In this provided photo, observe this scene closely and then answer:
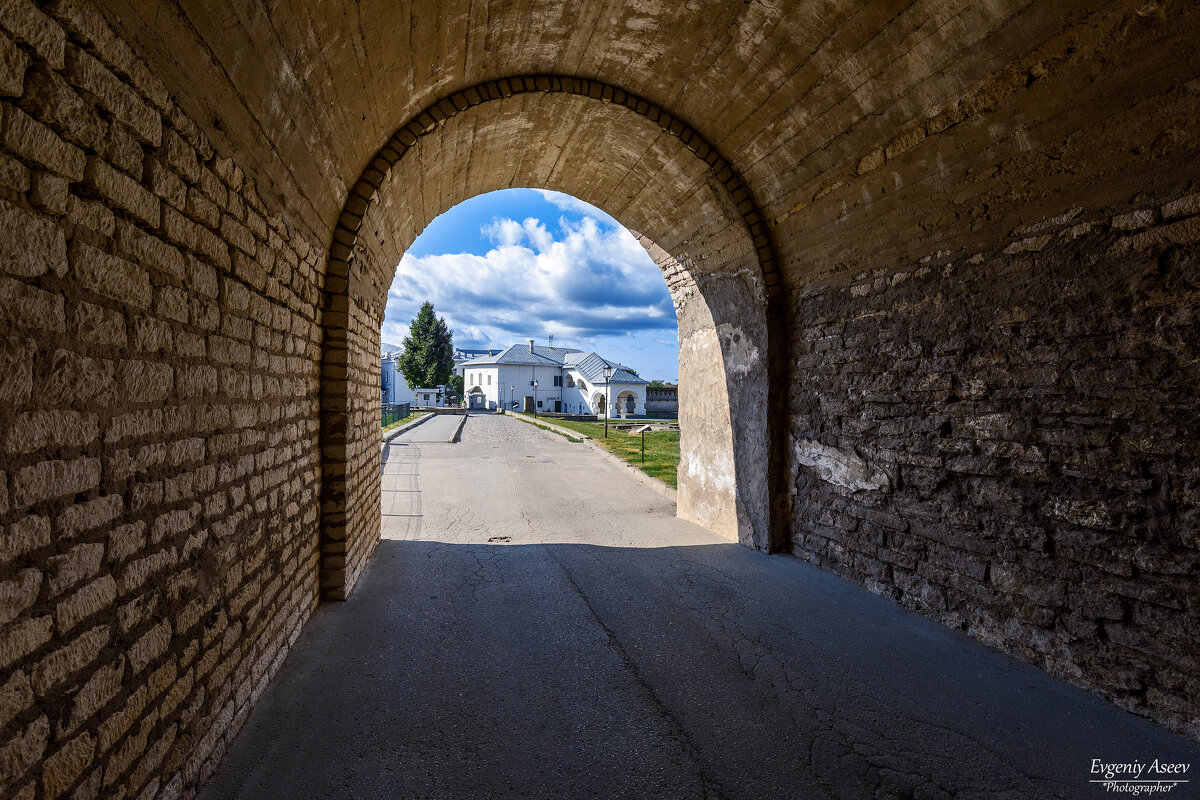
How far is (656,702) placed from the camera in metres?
2.97

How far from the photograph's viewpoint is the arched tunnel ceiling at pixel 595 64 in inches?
92.4

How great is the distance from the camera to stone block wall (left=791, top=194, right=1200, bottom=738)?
2758 mm

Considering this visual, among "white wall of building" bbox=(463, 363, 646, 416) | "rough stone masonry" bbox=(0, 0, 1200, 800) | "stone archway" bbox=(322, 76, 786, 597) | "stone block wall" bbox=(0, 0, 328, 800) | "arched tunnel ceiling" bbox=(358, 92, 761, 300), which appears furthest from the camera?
"white wall of building" bbox=(463, 363, 646, 416)

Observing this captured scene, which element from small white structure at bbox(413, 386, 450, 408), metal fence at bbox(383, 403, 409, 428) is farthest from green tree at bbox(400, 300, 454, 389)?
metal fence at bbox(383, 403, 409, 428)

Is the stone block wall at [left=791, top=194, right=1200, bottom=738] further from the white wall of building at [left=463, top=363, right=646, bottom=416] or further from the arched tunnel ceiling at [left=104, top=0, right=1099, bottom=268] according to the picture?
the white wall of building at [left=463, top=363, right=646, bottom=416]

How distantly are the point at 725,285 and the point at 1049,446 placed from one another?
362cm

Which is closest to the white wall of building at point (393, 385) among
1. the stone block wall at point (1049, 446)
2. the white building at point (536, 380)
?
the white building at point (536, 380)

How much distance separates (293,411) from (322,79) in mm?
1962

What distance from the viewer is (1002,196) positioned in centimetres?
352

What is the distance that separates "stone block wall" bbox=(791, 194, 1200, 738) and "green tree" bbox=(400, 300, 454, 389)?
50.6 m

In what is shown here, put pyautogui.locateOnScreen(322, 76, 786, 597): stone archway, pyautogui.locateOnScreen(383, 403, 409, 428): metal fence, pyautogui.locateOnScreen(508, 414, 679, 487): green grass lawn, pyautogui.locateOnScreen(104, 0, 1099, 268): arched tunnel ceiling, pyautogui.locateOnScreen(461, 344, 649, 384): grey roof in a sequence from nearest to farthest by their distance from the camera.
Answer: pyautogui.locateOnScreen(104, 0, 1099, 268): arched tunnel ceiling, pyautogui.locateOnScreen(322, 76, 786, 597): stone archway, pyautogui.locateOnScreen(508, 414, 679, 487): green grass lawn, pyautogui.locateOnScreen(383, 403, 409, 428): metal fence, pyautogui.locateOnScreen(461, 344, 649, 384): grey roof

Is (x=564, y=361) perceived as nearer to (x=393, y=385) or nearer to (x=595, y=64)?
(x=393, y=385)

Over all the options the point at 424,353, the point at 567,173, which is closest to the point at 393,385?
the point at 424,353

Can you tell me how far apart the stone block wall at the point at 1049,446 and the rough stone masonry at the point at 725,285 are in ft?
0.06
